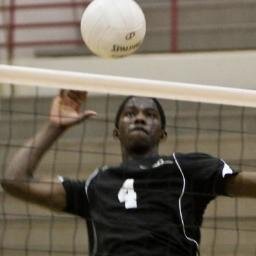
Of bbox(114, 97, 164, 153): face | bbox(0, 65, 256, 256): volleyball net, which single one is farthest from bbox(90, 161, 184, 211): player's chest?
bbox(0, 65, 256, 256): volleyball net

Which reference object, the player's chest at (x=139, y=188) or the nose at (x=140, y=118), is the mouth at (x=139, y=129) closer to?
the nose at (x=140, y=118)

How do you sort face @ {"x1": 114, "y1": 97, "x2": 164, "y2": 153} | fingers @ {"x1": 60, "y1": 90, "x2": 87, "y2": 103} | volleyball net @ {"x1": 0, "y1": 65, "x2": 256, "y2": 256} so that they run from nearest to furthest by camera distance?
fingers @ {"x1": 60, "y1": 90, "x2": 87, "y2": 103}, face @ {"x1": 114, "y1": 97, "x2": 164, "y2": 153}, volleyball net @ {"x1": 0, "y1": 65, "x2": 256, "y2": 256}

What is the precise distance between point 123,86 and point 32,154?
1.26 ft

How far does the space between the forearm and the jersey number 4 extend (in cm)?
28

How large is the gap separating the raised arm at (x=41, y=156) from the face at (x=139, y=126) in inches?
8.3

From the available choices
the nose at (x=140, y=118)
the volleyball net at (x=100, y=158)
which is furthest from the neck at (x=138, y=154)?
the volleyball net at (x=100, y=158)

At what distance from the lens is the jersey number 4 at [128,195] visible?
3148mm

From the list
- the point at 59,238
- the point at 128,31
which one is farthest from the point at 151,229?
the point at 59,238

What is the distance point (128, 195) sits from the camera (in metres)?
3.17

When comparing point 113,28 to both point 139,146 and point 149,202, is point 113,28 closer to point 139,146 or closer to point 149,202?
point 139,146

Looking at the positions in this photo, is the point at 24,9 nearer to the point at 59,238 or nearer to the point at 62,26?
the point at 62,26

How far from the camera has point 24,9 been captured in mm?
7582

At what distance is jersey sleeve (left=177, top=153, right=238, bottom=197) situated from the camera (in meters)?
3.15

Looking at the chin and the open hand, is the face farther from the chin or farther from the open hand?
the open hand
